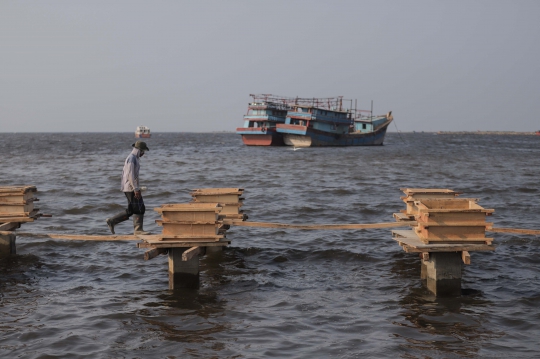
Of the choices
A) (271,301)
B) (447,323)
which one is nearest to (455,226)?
(447,323)

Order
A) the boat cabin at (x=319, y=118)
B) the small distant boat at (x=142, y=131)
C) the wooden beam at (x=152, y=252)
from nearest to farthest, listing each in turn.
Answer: the wooden beam at (x=152, y=252), the boat cabin at (x=319, y=118), the small distant boat at (x=142, y=131)

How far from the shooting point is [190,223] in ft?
32.0

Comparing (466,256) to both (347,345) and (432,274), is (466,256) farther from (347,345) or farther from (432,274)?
(347,345)

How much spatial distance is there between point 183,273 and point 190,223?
0.96 meters

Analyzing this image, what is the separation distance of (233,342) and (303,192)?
17874 millimetres

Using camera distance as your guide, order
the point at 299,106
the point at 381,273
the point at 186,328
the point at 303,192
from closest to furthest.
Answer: the point at 186,328
the point at 381,273
the point at 303,192
the point at 299,106

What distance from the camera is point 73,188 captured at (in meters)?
27.3

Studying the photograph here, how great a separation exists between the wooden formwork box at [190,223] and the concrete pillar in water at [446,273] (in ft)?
11.3

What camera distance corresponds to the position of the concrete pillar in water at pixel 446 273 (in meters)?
9.71

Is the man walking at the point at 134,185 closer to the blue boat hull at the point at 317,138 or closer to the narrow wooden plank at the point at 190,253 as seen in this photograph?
the narrow wooden plank at the point at 190,253

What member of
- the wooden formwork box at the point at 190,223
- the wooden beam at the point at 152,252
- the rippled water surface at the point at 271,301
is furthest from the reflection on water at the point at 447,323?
the wooden beam at the point at 152,252

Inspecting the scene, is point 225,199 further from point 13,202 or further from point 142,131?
point 142,131

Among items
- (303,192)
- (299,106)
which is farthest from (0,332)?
(299,106)

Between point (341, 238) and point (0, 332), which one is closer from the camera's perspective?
point (0, 332)
